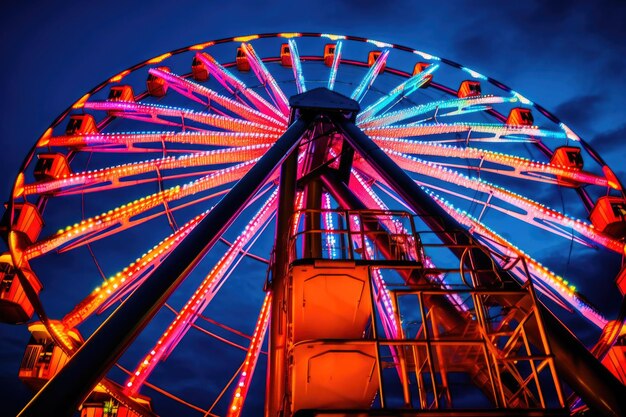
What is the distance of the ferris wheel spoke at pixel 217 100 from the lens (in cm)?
1062

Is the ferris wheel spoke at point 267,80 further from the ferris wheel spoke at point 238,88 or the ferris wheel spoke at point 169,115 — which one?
the ferris wheel spoke at point 169,115

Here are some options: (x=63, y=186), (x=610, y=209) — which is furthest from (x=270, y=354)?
(x=610, y=209)

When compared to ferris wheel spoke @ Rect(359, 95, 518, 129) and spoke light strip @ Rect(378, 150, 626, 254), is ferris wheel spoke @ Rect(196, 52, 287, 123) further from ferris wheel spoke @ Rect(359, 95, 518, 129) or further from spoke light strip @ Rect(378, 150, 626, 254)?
spoke light strip @ Rect(378, 150, 626, 254)

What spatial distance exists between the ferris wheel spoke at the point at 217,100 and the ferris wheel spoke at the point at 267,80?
82 cm

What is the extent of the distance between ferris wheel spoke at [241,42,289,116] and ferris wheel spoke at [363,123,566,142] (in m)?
2.51

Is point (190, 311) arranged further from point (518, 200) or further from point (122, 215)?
point (518, 200)

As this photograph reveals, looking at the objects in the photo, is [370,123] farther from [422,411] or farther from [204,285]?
[422,411]

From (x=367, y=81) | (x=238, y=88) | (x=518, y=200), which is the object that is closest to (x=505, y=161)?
(x=518, y=200)

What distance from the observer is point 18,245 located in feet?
25.2

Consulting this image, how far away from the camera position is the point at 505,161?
9.30 meters

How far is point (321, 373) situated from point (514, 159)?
264 inches

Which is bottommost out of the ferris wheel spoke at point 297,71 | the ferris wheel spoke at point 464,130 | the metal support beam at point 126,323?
the metal support beam at point 126,323

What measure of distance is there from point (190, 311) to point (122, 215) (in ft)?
7.35


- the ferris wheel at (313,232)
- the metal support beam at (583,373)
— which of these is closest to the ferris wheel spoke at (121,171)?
the ferris wheel at (313,232)
